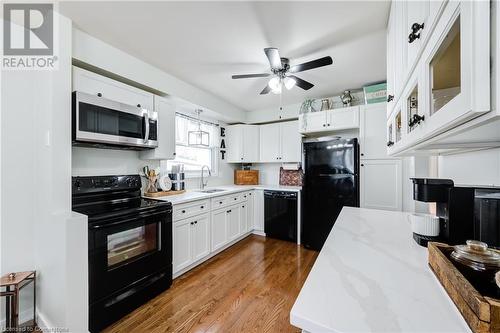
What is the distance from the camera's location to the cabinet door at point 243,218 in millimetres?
3424

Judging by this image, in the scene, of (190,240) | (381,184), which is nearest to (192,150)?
(190,240)

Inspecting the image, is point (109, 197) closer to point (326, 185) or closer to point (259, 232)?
point (259, 232)

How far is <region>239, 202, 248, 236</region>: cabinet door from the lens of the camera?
3424mm

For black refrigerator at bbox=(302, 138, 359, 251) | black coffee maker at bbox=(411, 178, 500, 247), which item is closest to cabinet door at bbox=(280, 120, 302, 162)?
black refrigerator at bbox=(302, 138, 359, 251)

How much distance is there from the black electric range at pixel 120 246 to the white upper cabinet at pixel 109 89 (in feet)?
2.68

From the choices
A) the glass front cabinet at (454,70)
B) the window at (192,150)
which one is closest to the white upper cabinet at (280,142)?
the window at (192,150)

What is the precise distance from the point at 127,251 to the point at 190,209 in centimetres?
78

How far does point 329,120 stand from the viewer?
3.17 metres

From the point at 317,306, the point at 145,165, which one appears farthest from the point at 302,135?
the point at 317,306

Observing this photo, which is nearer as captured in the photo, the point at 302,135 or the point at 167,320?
the point at 167,320

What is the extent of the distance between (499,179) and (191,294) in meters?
2.38

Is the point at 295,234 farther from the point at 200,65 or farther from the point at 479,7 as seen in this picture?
the point at 479,7

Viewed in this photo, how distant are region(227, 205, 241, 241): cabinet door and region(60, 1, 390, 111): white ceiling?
6.49ft

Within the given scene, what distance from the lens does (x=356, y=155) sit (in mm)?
2760
